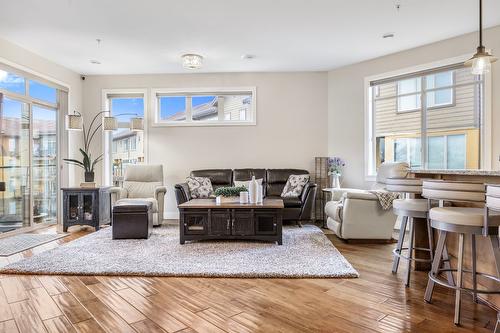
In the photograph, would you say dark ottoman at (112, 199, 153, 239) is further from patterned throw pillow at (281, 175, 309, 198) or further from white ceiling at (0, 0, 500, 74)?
white ceiling at (0, 0, 500, 74)

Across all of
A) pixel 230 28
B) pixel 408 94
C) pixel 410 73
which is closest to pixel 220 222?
pixel 230 28

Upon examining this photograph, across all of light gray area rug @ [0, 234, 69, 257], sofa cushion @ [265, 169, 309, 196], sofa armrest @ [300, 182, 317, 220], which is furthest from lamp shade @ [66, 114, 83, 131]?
sofa armrest @ [300, 182, 317, 220]

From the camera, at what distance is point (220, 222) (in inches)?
152

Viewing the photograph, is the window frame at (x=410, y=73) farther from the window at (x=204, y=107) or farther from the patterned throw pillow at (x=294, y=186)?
the window at (x=204, y=107)

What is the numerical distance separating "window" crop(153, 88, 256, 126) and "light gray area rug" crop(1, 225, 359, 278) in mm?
2665

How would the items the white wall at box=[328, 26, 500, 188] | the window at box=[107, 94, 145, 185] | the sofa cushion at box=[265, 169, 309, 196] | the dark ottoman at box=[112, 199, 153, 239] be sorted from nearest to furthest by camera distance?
the dark ottoman at box=[112, 199, 153, 239] → the white wall at box=[328, 26, 500, 188] → the sofa cushion at box=[265, 169, 309, 196] → the window at box=[107, 94, 145, 185]

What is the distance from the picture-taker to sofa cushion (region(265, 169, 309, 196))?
5457 millimetres

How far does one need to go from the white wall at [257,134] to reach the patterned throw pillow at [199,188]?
748mm

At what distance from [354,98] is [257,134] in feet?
6.30

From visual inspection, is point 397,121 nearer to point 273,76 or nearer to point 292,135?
point 292,135

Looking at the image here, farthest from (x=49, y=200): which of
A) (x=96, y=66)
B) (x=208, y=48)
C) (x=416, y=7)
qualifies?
(x=416, y=7)

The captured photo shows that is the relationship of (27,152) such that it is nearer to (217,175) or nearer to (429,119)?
(217,175)

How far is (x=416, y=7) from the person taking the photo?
3.44 metres

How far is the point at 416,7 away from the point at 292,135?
2.98 m
